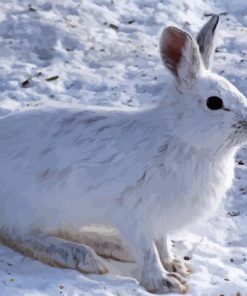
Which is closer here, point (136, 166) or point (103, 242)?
point (136, 166)

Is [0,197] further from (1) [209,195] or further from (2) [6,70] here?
(2) [6,70]

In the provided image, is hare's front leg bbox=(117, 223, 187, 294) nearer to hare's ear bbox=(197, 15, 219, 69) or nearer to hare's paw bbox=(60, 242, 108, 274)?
hare's paw bbox=(60, 242, 108, 274)

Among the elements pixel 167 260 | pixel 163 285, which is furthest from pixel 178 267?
pixel 163 285

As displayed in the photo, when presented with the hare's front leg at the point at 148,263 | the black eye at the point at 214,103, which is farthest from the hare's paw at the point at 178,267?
the black eye at the point at 214,103

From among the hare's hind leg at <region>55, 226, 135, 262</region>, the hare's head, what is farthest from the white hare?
the hare's hind leg at <region>55, 226, 135, 262</region>

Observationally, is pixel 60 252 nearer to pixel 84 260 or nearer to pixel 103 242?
pixel 84 260
